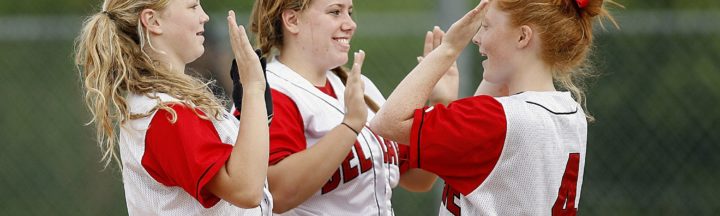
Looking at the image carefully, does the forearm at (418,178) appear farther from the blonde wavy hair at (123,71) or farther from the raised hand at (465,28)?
the blonde wavy hair at (123,71)

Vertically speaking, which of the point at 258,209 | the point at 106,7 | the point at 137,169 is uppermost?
the point at 106,7

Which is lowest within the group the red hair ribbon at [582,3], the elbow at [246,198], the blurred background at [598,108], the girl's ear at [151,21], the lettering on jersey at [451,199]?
the blurred background at [598,108]

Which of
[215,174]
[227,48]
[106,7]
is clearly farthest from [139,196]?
[227,48]

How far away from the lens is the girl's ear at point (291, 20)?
345cm

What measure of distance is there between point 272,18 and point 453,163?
814 mm

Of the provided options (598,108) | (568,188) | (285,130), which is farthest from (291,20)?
(598,108)

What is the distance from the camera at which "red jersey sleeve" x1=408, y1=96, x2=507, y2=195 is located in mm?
2959

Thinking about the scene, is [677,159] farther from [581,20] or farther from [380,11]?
[581,20]

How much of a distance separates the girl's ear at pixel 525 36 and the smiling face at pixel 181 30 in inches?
34.2

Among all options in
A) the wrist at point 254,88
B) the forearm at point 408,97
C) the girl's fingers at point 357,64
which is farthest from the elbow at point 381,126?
the wrist at point 254,88

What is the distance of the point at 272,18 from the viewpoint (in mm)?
3477

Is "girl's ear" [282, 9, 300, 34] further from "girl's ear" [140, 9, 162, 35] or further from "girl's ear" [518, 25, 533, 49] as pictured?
→ "girl's ear" [518, 25, 533, 49]

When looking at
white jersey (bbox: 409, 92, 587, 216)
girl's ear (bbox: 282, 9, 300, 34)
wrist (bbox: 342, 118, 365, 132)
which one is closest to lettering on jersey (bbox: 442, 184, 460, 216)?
white jersey (bbox: 409, 92, 587, 216)

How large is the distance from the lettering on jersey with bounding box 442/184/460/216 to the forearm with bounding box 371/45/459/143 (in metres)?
0.22
